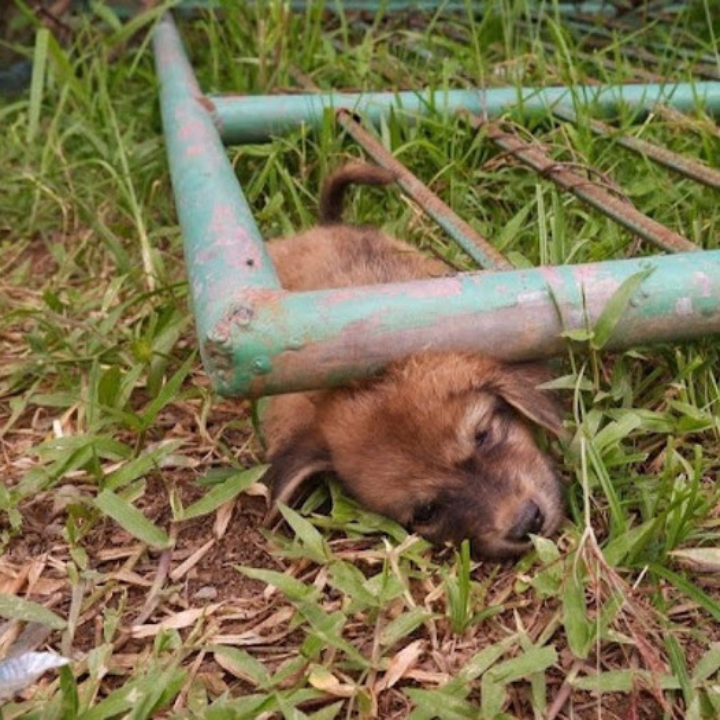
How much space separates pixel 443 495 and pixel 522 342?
0.44m

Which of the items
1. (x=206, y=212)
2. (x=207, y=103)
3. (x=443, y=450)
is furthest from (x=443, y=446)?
(x=207, y=103)

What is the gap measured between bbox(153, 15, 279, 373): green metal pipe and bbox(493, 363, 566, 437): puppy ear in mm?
634

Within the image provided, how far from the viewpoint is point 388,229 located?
421 centimetres

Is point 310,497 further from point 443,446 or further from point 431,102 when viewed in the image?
point 431,102

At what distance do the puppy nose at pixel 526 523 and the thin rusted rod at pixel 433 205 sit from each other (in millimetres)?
657

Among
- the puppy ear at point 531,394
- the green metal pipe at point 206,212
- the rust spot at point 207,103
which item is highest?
the rust spot at point 207,103

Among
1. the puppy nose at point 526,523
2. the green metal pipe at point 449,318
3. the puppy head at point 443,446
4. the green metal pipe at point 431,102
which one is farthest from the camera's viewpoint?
the green metal pipe at point 431,102

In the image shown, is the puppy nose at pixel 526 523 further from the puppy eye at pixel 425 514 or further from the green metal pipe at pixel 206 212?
the green metal pipe at pixel 206 212

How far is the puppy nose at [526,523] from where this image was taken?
2.79 metres

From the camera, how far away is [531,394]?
2.96 m

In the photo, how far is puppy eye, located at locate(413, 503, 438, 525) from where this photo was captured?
296 centimetres

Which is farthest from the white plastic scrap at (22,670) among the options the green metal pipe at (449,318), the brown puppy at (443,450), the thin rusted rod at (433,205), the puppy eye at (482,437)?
the thin rusted rod at (433,205)

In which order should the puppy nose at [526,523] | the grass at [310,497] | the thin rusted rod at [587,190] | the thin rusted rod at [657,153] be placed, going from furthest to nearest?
the thin rusted rod at [657,153] < the thin rusted rod at [587,190] < the puppy nose at [526,523] < the grass at [310,497]

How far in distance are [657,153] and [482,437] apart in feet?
4.12
